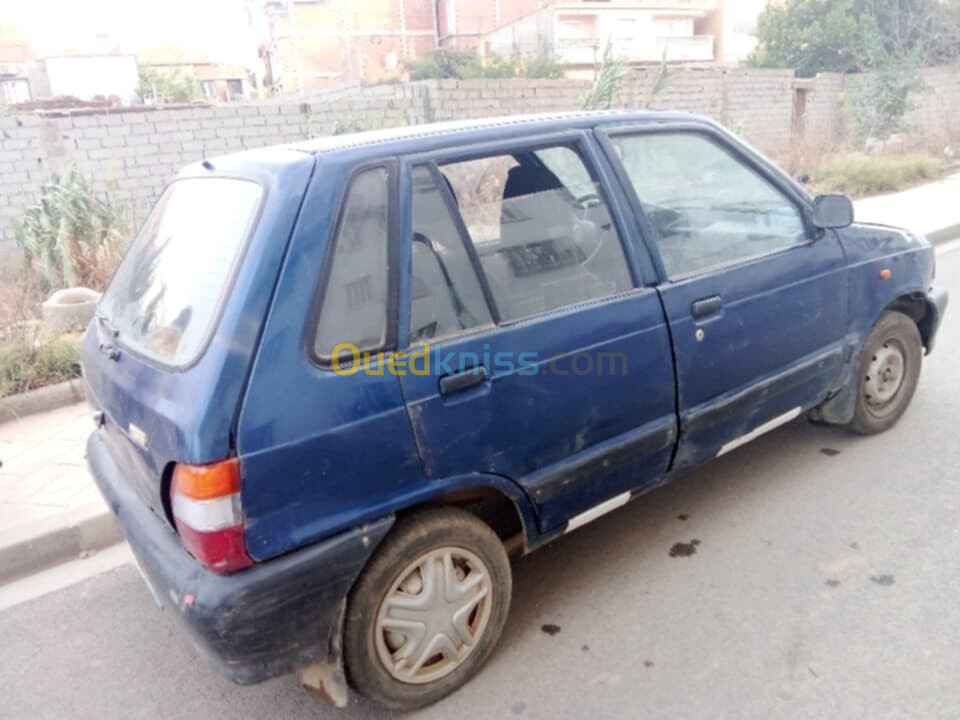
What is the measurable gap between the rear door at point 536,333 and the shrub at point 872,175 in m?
10.6

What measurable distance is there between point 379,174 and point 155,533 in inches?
49.9

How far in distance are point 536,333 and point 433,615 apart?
37.1 inches

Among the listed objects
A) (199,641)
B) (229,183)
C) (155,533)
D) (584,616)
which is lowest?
(584,616)

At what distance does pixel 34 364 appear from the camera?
502 cm

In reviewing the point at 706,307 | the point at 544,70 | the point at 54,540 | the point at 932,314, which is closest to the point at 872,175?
the point at 932,314

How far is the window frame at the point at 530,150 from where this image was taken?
7.46 feet

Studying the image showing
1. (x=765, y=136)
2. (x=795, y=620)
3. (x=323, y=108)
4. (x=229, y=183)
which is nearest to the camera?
(x=229, y=183)

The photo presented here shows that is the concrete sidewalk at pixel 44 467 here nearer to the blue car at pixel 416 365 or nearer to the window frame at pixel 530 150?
the blue car at pixel 416 365

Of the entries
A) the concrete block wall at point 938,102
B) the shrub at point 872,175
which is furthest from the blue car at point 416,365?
the concrete block wall at point 938,102

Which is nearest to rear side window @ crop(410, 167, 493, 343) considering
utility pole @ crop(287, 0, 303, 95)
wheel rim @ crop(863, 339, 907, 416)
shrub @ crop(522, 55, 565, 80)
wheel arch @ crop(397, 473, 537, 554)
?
wheel arch @ crop(397, 473, 537, 554)

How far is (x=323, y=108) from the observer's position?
10.5 metres

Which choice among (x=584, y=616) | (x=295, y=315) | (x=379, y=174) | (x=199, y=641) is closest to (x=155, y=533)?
(x=199, y=641)

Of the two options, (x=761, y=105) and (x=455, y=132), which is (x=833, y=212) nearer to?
(x=455, y=132)

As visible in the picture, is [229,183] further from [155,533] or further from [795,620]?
[795,620]
